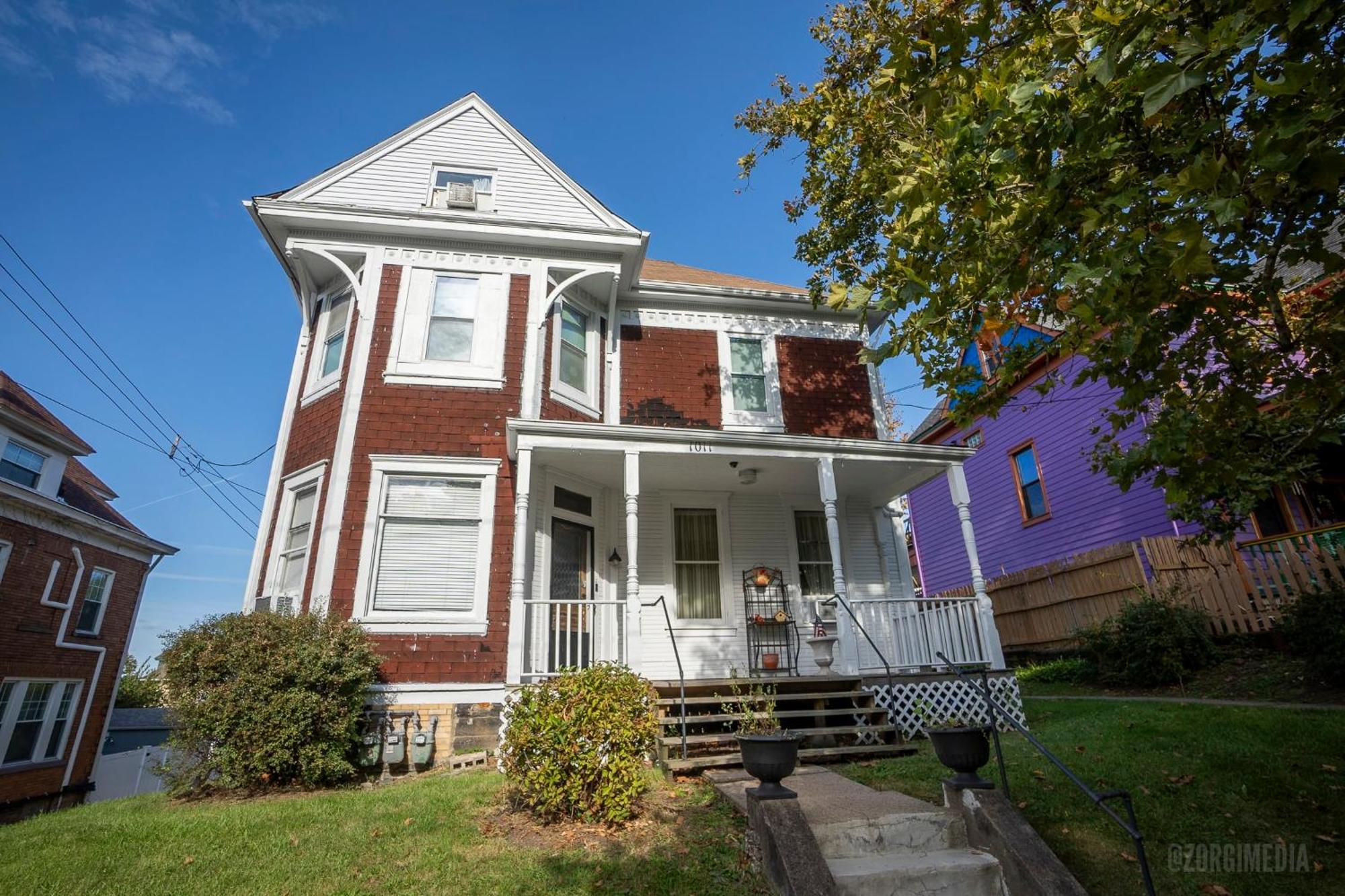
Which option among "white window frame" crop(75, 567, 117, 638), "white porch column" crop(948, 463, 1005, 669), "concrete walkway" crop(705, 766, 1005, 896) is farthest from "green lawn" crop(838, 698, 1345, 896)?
"white window frame" crop(75, 567, 117, 638)

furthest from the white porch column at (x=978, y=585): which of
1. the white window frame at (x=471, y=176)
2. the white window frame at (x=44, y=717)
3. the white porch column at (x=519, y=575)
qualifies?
the white window frame at (x=44, y=717)

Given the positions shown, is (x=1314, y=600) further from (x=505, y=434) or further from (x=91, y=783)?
(x=91, y=783)

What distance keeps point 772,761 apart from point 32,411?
20.4 meters

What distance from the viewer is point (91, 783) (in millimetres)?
16531

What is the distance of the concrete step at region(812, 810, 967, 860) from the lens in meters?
4.31

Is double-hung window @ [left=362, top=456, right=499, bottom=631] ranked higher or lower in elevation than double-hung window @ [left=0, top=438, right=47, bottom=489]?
lower

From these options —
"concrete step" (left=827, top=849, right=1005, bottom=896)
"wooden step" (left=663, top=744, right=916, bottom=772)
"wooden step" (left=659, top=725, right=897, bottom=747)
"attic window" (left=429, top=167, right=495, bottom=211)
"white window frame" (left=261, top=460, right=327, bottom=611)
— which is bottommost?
"concrete step" (left=827, top=849, right=1005, bottom=896)

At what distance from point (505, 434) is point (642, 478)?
7.29 ft

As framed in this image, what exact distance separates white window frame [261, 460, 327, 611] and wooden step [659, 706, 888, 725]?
5436 millimetres

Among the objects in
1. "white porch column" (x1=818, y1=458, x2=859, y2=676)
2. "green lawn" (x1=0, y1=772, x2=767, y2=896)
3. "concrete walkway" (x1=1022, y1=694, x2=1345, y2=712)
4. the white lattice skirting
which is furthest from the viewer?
"white porch column" (x1=818, y1=458, x2=859, y2=676)

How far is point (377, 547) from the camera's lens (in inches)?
345

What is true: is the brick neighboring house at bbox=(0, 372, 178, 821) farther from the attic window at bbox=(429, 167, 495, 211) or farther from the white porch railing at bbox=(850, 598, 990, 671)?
the white porch railing at bbox=(850, 598, 990, 671)

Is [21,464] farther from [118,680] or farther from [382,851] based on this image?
[382,851]

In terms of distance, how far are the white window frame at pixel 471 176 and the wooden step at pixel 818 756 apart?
30.1 ft
